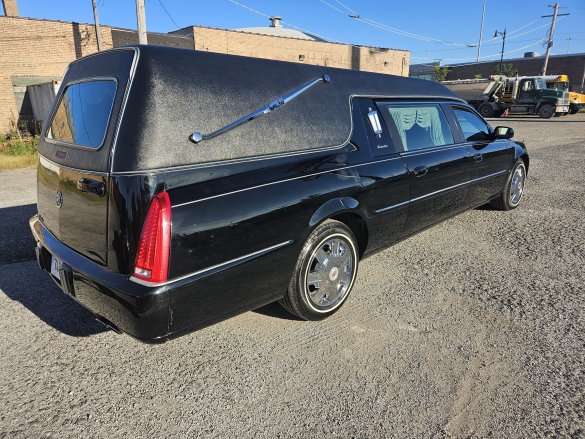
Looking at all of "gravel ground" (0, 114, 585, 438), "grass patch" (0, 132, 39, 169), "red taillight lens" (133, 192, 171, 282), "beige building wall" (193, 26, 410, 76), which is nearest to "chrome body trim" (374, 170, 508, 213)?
"gravel ground" (0, 114, 585, 438)

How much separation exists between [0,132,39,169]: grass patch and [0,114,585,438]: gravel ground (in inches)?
321

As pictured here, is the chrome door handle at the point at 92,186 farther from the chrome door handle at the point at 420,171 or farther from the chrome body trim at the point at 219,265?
the chrome door handle at the point at 420,171

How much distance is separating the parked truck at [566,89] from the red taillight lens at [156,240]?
32467mm

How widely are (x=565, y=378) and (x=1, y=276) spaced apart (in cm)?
460

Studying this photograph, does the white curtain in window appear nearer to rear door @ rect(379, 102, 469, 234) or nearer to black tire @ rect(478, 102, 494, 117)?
rear door @ rect(379, 102, 469, 234)

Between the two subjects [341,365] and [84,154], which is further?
[341,365]

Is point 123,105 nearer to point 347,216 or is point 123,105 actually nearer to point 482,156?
point 347,216

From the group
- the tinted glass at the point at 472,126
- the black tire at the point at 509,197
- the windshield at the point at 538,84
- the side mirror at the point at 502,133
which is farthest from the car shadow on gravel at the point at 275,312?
the windshield at the point at 538,84

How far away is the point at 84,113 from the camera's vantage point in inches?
103

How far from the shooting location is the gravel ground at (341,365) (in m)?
2.17

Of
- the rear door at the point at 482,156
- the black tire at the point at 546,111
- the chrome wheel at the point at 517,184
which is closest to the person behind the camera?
the rear door at the point at 482,156

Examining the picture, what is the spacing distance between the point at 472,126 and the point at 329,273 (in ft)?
9.68

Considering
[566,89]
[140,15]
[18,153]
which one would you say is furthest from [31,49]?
[566,89]

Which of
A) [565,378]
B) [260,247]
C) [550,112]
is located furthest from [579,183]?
[550,112]
